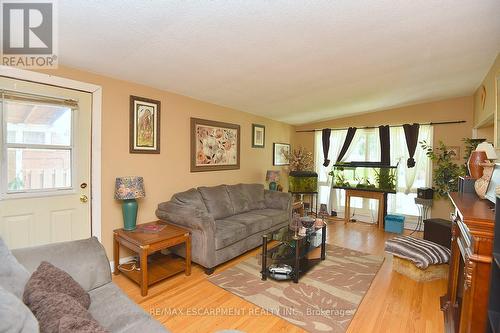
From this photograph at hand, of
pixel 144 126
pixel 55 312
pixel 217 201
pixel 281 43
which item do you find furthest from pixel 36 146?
Result: pixel 281 43

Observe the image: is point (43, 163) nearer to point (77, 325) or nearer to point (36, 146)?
point (36, 146)

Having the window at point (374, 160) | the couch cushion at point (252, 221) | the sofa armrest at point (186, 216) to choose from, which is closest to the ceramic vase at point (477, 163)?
the couch cushion at point (252, 221)

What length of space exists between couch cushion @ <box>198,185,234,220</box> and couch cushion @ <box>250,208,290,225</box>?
0.49 meters

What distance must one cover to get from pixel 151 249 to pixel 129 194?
659 mm

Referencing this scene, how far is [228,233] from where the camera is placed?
2.94 m

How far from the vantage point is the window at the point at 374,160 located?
466 centimetres

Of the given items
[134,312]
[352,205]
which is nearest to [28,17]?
[134,312]

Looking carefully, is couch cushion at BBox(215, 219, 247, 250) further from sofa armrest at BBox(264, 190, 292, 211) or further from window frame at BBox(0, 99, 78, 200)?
window frame at BBox(0, 99, 78, 200)

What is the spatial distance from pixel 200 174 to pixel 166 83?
56.8 inches

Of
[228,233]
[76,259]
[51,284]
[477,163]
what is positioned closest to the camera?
[51,284]

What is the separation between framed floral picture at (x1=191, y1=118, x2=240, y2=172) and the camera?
12.1 ft

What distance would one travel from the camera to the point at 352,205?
17.9 feet

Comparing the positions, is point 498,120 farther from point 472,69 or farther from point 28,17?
point 28,17

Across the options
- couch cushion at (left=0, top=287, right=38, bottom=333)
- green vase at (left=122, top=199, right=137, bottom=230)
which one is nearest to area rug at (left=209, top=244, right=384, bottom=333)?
green vase at (left=122, top=199, right=137, bottom=230)
